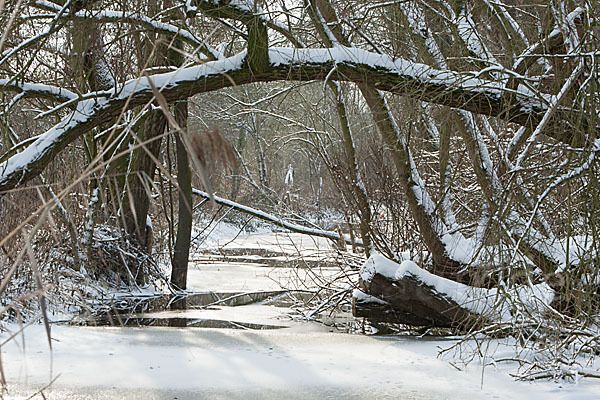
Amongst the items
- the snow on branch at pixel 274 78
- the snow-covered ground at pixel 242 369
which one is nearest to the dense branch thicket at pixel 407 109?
the snow on branch at pixel 274 78

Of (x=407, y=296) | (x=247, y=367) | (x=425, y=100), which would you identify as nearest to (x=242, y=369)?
(x=247, y=367)

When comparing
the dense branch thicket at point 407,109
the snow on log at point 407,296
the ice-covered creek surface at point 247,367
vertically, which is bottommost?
the ice-covered creek surface at point 247,367

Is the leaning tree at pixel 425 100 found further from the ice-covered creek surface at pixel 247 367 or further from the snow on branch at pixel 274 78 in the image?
the ice-covered creek surface at pixel 247 367

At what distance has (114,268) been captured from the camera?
364 inches

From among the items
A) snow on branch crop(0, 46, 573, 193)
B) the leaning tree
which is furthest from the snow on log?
snow on branch crop(0, 46, 573, 193)

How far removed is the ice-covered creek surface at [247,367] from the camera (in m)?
4.02

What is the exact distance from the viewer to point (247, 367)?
4699 mm

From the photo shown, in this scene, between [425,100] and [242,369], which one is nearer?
[242,369]

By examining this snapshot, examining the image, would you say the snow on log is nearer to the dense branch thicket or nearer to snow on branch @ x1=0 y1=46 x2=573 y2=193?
the dense branch thicket

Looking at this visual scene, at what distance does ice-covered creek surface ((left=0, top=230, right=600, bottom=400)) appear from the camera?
402 centimetres

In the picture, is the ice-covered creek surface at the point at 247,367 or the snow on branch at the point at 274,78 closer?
the ice-covered creek surface at the point at 247,367

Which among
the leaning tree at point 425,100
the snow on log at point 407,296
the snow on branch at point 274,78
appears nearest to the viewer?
the leaning tree at point 425,100

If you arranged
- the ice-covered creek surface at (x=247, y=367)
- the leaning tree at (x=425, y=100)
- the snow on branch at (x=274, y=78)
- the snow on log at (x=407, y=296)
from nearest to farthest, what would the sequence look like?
the ice-covered creek surface at (x=247, y=367) < the leaning tree at (x=425, y=100) < the snow on branch at (x=274, y=78) < the snow on log at (x=407, y=296)

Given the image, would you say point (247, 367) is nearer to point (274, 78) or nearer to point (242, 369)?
point (242, 369)
